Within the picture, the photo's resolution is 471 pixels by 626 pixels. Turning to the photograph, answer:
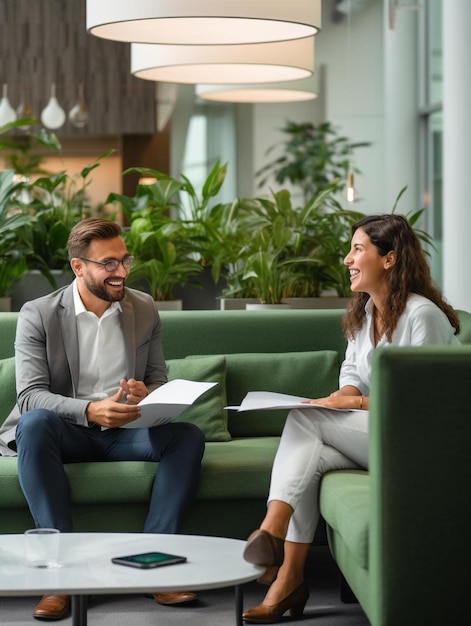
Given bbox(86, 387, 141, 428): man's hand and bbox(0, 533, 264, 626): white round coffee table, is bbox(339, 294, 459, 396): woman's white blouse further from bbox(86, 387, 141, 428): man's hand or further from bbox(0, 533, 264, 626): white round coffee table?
bbox(0, 533, 264, 626): white round coffee table

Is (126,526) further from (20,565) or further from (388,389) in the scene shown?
(388,389)

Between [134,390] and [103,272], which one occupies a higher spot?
[103,272]

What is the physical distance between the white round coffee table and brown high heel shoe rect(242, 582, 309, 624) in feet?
1.34

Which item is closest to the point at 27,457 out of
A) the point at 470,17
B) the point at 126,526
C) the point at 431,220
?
the point at 126,526

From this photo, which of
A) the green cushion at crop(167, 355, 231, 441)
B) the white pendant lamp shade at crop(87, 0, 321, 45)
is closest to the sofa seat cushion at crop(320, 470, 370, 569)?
the green cushion at crop(167, 355, 231, 441)

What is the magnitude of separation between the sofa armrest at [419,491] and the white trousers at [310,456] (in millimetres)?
519

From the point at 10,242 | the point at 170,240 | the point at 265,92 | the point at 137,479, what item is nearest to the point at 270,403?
the point at 137,479

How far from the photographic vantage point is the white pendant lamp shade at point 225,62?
399cm

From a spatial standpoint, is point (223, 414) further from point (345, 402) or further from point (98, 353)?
point (345, 402)

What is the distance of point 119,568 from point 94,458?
40.7 inches

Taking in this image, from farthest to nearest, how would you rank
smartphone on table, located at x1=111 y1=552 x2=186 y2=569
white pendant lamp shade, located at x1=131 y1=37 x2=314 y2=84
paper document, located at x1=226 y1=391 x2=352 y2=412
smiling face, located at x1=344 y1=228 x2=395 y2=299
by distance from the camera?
white pendant lamp shade, located at x1=131 y1=37 x2=314 y2=84 < smiling face, located at x1=344 y1=228 x2=395 y2=299 < paper document, located at x1=226 y1=391 x2=352 y2=412 < smartphone on table, located at x1=111 y1=552 x2=186 y2=569

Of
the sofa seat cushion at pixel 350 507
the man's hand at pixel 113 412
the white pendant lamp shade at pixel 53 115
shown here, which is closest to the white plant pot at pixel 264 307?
the man's hand at pixel 113 412

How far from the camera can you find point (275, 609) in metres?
2.75

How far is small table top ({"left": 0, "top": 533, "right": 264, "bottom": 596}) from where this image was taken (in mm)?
1948
